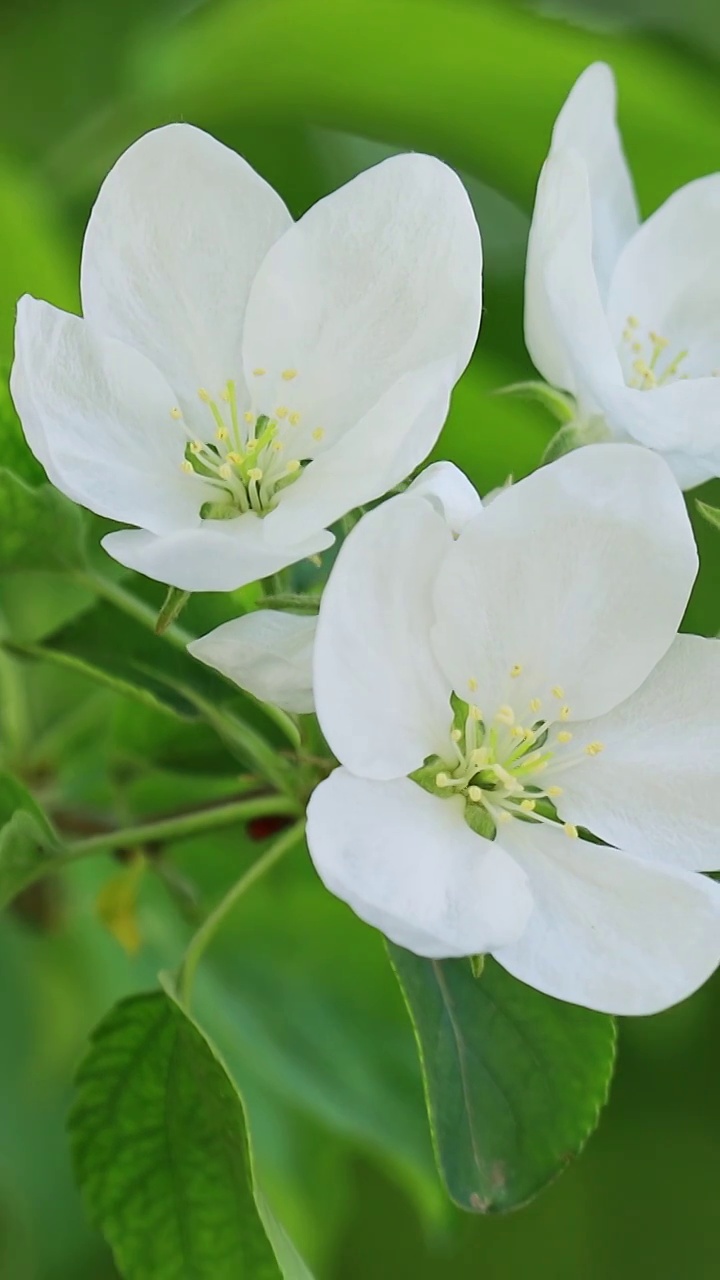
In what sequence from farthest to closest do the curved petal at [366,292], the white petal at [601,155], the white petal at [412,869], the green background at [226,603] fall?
the green background at [226,603] → the white petal at [601,155] → the curved petal at [366,292] → the white petal at [412,869]

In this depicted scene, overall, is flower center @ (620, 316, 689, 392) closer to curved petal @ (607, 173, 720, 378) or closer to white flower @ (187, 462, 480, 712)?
curved petal @ (607, 173, 720, 378)

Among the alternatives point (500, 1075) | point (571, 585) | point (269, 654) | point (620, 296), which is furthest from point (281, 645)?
point (620, 296)

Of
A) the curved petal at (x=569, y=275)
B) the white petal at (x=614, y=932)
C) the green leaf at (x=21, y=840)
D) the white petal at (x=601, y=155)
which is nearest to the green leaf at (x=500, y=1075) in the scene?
the white petal at (x=614, y=932)

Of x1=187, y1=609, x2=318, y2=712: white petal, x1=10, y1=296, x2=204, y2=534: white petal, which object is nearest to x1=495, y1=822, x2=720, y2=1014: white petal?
x1=187, y1=609, x2=318, y2=712: white petal

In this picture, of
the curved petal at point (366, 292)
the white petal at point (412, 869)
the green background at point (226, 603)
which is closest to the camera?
the white petal at point (412, 869)

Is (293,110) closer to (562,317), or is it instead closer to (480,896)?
(562,317)

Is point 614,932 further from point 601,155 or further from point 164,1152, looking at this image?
point 601,155

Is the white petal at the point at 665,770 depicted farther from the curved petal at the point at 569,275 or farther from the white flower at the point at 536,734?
the curved petal at the point at 569,275
